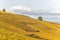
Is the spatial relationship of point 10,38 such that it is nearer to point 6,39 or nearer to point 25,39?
point 6,39

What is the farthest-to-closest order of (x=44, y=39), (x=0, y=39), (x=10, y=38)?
(x=44, y=39) < (x=10, y=38) < (x=0, y=39)

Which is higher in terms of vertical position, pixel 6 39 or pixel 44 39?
pixel 6 39

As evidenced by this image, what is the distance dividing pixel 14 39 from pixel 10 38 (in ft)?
2.25

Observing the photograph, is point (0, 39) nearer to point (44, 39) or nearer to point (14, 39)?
point (14, 39)

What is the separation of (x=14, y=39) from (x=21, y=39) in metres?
1.53

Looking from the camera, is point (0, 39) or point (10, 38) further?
point (10, 38)

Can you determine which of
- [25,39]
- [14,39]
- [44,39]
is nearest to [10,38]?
[14,39]

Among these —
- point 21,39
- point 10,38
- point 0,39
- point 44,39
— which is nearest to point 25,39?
point 21,39

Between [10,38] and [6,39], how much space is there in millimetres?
1119

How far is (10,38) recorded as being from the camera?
29125 mm

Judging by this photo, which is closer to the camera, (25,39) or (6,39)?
(6,39)

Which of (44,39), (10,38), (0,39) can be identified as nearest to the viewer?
(0,39)

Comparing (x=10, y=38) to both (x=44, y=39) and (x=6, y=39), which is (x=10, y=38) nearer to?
(x=6, y=39)

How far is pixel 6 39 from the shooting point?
28.1 m
